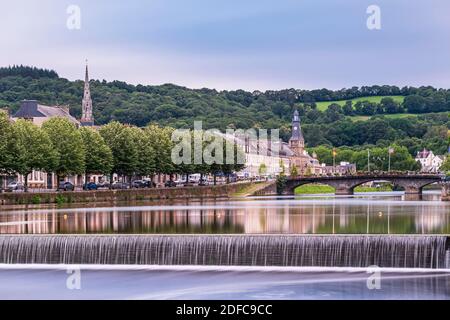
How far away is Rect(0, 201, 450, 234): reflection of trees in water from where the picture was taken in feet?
236

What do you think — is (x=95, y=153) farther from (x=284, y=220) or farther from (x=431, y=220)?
(x=431, y=220)

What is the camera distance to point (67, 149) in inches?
4628

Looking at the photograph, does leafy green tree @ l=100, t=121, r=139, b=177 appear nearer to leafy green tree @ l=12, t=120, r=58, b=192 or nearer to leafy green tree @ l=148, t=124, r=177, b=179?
leafy green tree @ l=148, t=124, r=177, b=179

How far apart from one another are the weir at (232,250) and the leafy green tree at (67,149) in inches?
2212

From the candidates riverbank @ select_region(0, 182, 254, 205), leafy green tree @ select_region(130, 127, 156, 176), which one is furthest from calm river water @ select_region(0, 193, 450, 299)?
leafy green tree @ select_region(130, 127, 156, 176)

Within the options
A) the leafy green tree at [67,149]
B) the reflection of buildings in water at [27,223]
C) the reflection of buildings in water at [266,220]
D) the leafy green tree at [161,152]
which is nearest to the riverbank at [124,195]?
the leafy green tree at [67,149]

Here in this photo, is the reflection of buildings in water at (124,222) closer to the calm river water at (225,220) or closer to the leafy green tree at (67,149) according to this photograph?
the calm river water at (225,220)

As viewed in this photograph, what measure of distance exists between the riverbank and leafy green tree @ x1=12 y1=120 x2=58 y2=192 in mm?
3748

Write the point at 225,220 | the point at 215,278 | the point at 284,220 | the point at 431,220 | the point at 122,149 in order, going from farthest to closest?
the point at 122,149
the point at 284,220
the point at 225,220
the point at 431,220
the point at 215,278

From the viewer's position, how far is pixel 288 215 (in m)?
90.5

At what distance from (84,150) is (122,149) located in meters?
12.2

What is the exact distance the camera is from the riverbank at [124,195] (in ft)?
340

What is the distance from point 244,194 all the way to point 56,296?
3994 inches

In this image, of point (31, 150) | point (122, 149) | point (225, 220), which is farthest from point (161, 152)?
point (225, 220)
